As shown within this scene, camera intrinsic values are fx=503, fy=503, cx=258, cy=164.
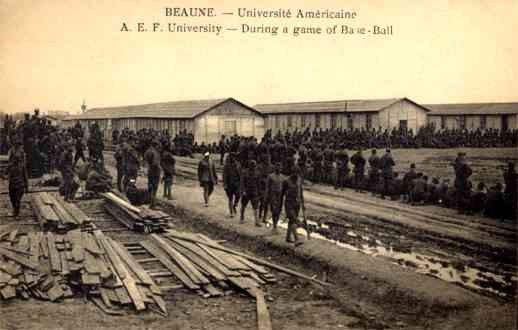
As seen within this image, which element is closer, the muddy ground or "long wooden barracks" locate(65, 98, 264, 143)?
the muddy ground

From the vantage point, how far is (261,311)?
244 inches

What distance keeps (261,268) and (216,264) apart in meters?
0.70

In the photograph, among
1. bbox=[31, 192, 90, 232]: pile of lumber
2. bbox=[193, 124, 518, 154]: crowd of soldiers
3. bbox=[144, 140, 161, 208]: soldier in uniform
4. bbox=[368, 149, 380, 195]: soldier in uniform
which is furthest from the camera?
bbox=[193, 124, 518, 154]: crowd of soldiers

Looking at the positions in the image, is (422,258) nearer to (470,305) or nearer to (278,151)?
(470,305)

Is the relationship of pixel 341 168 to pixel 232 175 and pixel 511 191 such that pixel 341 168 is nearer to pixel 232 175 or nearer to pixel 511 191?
pixel 232 175

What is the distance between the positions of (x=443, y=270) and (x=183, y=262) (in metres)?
3.93

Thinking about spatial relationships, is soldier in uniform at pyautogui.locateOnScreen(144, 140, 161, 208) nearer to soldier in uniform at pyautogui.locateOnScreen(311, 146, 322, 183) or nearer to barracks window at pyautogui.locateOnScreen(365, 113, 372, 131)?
soldier in uniform at pyautogui.locateOnScreen(311, 146, 322, 183)

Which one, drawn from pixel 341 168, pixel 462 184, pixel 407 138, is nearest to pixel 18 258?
pixel 462 184

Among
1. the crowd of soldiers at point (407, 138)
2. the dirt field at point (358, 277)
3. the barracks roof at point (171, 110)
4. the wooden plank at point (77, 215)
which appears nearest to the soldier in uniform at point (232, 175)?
the dirt field at point (358, 277)

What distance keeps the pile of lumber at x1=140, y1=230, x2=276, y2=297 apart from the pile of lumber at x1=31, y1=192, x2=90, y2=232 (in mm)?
1461

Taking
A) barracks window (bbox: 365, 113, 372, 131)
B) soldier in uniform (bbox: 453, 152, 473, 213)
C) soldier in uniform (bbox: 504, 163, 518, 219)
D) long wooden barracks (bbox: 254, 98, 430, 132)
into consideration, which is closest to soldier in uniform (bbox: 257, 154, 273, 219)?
soldier in uniform (bbox: 453, 152, 473, 213)

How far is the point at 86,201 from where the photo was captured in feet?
42.9

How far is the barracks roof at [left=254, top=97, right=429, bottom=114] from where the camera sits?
2408 centimetres

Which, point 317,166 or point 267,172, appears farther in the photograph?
point 317,166
